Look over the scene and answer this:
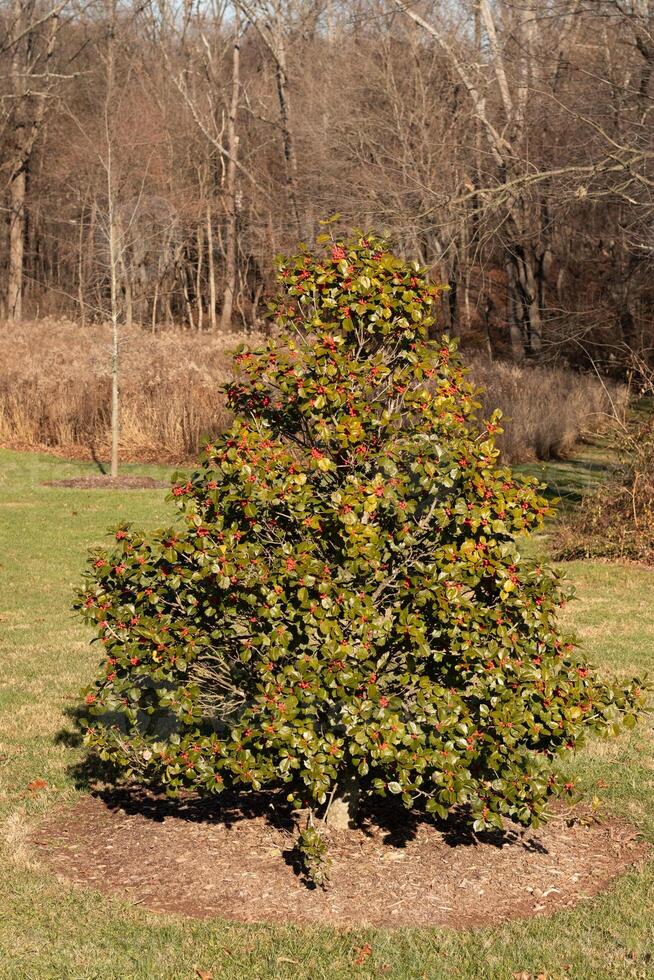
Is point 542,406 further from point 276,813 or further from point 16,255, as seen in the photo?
point 16,255

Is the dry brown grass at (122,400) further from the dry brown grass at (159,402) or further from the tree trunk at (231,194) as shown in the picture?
the tree trunk at (231,194)

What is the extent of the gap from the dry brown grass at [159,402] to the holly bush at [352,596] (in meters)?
14.5

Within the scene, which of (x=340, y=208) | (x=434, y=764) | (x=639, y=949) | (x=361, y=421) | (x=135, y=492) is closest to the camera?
(x=639, y=949)

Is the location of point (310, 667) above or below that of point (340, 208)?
below

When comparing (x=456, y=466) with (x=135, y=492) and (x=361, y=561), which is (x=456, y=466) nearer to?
(x=361, y=561)

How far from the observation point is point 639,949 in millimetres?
3740

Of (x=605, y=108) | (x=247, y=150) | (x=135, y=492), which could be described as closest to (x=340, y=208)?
Result: (x=605, y=108)

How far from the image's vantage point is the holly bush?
13.1ft

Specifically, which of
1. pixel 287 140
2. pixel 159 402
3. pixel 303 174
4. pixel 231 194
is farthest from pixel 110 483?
pixel 231 194

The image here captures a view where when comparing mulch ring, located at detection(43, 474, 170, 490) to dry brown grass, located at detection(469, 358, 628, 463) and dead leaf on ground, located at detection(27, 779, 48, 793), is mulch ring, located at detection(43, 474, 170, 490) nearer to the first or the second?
dry brown grass, located at detection(469, 358, 628, 463)

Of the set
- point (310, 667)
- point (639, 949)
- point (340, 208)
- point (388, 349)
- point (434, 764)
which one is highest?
point (340, 208)

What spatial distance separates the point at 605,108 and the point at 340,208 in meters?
10.3

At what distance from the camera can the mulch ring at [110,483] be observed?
660 inches

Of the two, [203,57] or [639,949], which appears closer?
[639,949]
